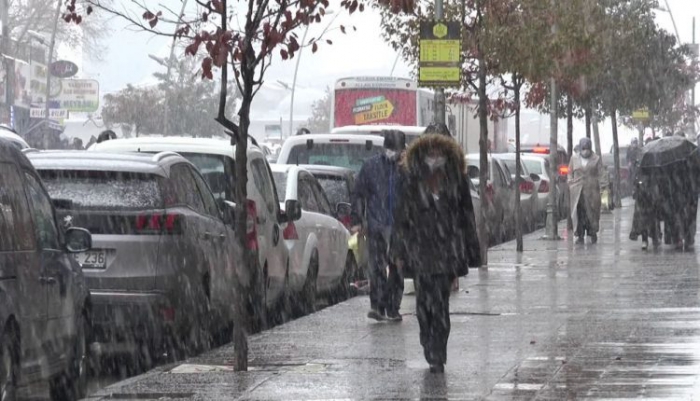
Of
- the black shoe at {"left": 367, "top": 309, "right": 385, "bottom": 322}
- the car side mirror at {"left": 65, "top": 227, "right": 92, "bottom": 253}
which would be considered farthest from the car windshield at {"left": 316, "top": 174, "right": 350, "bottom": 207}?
the car side mirror at {"left": 65, "top": 227, "right": 92, "bottom": 253}

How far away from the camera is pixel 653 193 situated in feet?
83.4

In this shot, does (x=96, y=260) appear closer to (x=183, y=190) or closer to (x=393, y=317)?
(x=183, y=190)

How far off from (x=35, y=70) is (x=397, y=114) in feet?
155

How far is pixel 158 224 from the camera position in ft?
41.1

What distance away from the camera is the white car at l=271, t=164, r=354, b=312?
55.1ft

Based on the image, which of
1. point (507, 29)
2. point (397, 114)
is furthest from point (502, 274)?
point (397, 114)

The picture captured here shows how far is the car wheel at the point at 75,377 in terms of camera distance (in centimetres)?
1073

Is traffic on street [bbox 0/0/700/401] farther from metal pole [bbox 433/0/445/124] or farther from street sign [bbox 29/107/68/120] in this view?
street sign [bbox 29/107/68/120]

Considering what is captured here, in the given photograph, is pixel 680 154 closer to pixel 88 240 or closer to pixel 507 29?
pixel 507 29

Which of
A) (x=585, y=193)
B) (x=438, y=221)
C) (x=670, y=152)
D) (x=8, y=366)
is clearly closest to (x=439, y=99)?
(x=670, y=152)

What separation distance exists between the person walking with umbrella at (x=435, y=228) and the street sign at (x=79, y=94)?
83614mm

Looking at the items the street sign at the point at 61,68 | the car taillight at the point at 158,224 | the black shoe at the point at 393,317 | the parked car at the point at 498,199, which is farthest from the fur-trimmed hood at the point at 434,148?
the street sign at the point at 61,68

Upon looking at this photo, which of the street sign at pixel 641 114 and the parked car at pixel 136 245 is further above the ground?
the street sign at pixel 641 114

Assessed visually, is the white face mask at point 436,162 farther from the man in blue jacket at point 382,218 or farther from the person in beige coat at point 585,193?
the person in beige coat at point 585,193
